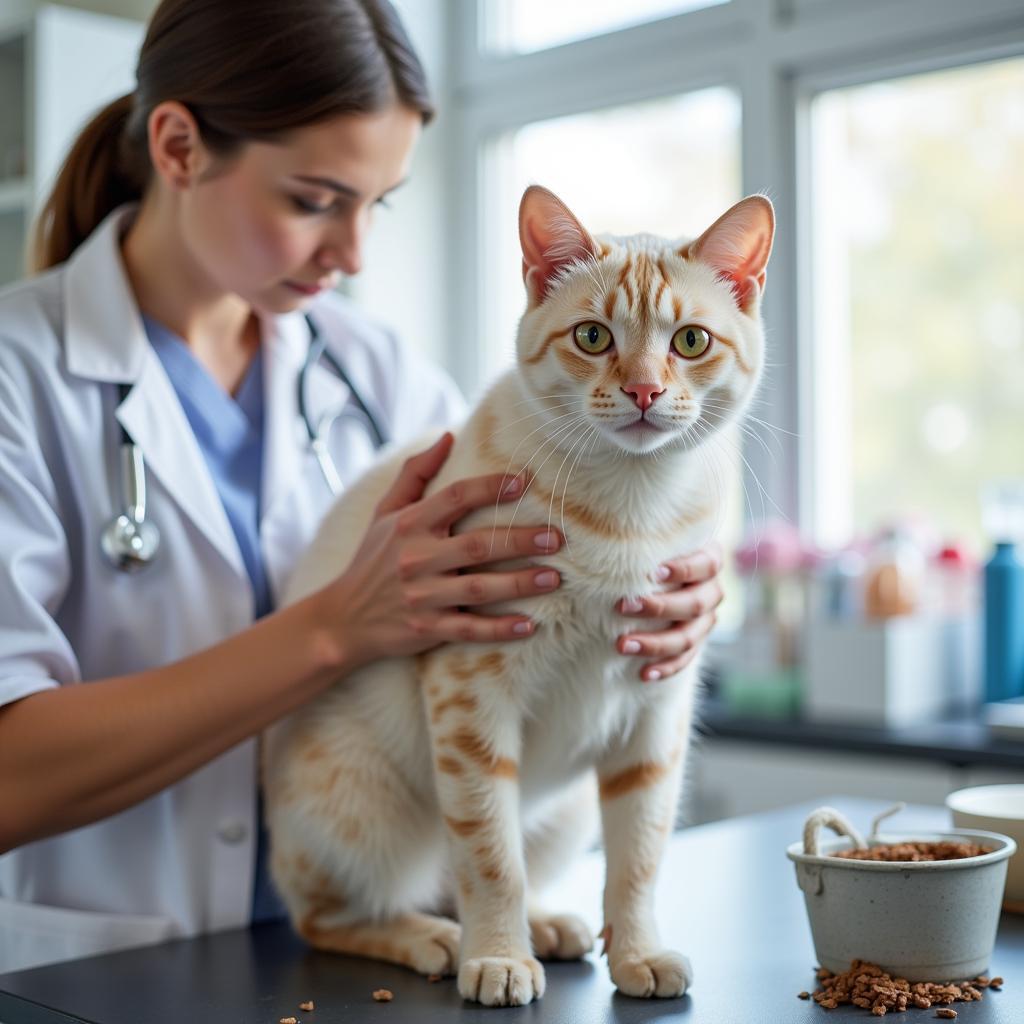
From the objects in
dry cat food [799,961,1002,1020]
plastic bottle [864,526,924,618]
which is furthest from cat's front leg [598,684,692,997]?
plastic bottle [864,526,924,618]

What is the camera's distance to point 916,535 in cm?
241

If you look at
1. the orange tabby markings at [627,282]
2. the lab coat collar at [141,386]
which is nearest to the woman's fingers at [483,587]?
the orange tabby markings at [627,282]

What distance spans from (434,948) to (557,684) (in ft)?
0.81

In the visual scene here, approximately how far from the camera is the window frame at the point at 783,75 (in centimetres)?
244

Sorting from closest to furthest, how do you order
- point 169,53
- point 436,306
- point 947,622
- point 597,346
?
point 597,346
point 169,53
point 947,622
point 436,306

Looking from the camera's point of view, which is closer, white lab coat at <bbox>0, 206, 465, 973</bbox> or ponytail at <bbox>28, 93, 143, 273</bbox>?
white lab coat at <bbox>0, 206, 465, 973</bbox>

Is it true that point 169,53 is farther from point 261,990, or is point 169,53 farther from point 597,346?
point 261,990

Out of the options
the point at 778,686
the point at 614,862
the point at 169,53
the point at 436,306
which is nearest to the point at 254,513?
the point at 169,53

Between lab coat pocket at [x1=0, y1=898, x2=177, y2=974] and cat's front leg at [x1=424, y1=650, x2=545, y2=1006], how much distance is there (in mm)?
409

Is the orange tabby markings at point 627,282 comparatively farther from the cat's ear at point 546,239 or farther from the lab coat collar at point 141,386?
the lab coat collar at point 141,386

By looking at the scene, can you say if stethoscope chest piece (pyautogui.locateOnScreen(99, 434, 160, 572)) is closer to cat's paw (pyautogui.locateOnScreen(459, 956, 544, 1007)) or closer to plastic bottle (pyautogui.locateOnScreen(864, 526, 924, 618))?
cat's paw (pyautogui.locateOnScreen(459, 956, 544, 1007))

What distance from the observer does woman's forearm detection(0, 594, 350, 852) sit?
1.15 metres

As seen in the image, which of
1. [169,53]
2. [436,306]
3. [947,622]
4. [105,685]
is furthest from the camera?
[436,306]

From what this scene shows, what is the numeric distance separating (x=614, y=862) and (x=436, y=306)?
2478mm
